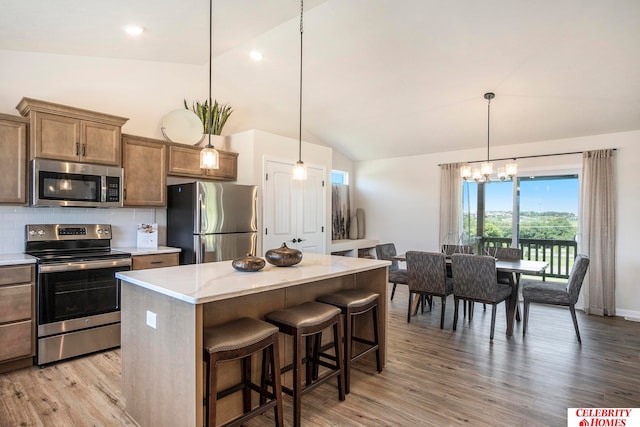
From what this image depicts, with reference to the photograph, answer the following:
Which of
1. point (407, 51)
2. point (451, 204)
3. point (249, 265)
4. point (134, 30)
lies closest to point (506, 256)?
point (451, 204)

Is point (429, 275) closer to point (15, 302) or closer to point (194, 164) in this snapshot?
point (194, 164)

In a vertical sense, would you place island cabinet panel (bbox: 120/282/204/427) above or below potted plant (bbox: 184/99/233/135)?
below

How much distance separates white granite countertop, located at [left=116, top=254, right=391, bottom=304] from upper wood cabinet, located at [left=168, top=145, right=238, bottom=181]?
1.99 m

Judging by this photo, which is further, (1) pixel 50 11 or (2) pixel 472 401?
(1) pixel 50 11

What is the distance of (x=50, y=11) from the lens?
2838 millimetres

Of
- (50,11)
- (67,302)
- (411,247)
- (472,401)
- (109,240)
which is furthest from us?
(411,247)

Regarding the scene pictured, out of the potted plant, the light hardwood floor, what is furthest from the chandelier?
the potted plant

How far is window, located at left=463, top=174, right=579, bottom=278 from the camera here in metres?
5.22

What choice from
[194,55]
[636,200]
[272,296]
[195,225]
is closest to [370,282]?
[272,296]

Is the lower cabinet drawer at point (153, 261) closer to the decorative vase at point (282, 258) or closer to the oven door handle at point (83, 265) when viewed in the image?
the oven door handle at point (83, 265)

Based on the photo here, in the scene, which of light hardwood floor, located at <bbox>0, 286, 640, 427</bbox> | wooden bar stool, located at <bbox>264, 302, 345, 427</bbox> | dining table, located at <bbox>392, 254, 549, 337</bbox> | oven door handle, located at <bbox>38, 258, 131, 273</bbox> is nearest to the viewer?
wooden bar stool, located at <bbox>264, 302, 345, 427</bbox>

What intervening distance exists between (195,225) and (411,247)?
416 cm

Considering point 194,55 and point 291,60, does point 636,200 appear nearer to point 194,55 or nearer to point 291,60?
point 291,60

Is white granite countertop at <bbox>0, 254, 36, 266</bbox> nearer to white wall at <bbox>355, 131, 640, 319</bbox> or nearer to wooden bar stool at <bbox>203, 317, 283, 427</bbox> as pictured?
wooden bar stool at <bbox>203, 317, 283, 427</bbox>
